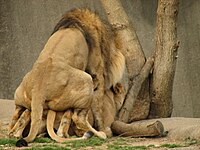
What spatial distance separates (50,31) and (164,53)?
331 centimetres

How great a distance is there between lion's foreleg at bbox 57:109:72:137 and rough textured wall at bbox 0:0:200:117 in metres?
4.45

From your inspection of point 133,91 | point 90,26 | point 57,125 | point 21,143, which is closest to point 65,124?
point 57,125

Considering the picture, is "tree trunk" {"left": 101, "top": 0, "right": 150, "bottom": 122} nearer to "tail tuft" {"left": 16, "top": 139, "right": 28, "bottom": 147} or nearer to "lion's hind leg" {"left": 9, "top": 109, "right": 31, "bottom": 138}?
"lion's hind leg" {"left": 9, "top": 109, "right": 31, "bottom": 138}

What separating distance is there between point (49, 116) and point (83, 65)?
0.74 metres

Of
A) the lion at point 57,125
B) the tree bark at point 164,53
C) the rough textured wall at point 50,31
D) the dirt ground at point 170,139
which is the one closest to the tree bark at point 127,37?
the tree bark at point 164,53

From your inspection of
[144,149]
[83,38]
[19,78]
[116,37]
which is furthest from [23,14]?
[144,149]

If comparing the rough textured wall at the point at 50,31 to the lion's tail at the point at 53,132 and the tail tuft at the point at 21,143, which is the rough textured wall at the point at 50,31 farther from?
the tail tuft at the point at 21,143

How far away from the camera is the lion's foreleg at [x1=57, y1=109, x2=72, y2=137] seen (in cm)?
677

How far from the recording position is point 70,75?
6.84m

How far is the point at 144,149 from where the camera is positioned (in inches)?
225

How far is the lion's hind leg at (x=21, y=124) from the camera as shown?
6827 mm

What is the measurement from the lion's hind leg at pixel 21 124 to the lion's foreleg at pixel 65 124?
1.23 ft

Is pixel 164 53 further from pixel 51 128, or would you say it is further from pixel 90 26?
pixel 51 128

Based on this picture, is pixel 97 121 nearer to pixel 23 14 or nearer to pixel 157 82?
pixel 157 82
